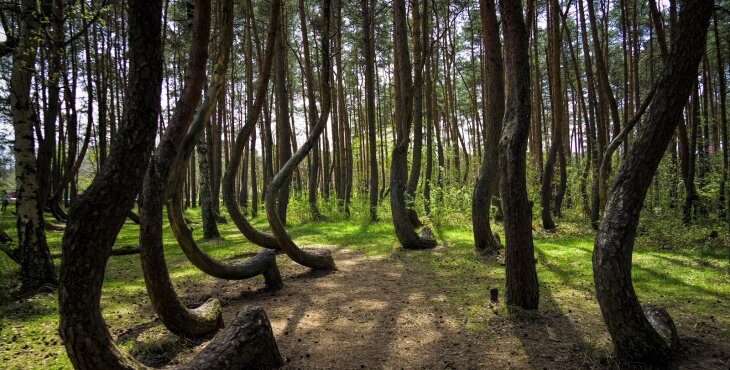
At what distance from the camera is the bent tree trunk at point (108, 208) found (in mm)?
2305

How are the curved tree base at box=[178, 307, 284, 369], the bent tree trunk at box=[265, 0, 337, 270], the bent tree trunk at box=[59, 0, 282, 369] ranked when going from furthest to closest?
1. the bent tree trunk at box=[265, 0, 337, 270]
2. the curved tree base at box=[178, 307, 284, 369]
3. the bent tree trunk at box=[59, 0, 282, 369]

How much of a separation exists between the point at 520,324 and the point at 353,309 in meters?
2.12

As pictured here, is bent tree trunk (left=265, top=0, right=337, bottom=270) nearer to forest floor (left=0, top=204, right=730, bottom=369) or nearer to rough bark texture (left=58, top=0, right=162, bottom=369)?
forest floor (left=0, top=204, right=730, bottom=369)

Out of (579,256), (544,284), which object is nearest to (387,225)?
(579,256)

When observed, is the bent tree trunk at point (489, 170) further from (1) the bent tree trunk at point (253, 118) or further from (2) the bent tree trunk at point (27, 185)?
(2) the bent tree trunk at point (27, 185)

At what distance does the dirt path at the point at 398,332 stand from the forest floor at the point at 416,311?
18mm

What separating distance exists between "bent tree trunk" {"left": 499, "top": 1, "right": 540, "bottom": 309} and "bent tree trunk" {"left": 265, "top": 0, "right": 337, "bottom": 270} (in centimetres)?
351

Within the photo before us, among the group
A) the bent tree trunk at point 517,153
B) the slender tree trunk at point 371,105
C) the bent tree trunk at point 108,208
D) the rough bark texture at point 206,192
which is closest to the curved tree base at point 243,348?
the bent tree trunk at point 108,208

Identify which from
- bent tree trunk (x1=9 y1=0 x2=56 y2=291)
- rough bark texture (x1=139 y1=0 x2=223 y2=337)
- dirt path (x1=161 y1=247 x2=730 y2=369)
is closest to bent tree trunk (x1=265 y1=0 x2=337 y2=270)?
dirt path (x1=161 y1=247 x2=730 y2=369)

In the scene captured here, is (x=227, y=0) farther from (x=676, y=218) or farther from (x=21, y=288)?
(x=676, y=218)

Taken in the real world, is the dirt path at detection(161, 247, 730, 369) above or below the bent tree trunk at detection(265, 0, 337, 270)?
below

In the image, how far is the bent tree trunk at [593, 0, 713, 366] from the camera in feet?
11.3

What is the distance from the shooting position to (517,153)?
474 cm

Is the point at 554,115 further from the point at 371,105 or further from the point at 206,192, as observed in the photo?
the point at 206,192
